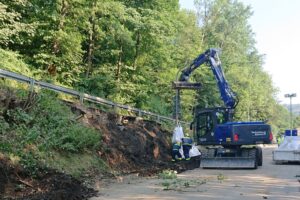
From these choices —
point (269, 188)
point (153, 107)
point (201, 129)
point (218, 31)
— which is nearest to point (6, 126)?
point (269, 188)

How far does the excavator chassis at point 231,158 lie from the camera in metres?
17.4

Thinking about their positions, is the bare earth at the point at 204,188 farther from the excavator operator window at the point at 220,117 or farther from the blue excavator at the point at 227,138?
the excavator operator window at the point at 220,117

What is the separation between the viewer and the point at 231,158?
57.6ft

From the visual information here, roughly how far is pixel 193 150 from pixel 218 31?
3533 centimetres

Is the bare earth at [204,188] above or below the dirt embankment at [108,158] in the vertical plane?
below

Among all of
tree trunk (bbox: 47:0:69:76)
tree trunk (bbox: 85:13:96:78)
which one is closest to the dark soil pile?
tree trunk (bbox: 47:0:69:76)

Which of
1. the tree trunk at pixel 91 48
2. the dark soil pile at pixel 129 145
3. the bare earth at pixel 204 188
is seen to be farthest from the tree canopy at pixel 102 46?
the bare earth at pixel 204 188

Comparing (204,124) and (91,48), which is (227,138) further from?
(91,48)

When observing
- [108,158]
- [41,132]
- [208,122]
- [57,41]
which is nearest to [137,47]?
[57,41]

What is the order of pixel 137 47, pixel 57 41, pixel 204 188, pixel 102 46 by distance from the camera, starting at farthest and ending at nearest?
pixel 137 47, pixel 102 46, pixel 57 41, pixel 204 188

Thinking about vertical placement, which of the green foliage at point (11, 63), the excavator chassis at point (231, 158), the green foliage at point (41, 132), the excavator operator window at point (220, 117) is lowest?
the excavator chassis at point (231, 158)

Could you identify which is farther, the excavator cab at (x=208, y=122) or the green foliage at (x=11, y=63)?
the excavator cab at (x=208, y=122)

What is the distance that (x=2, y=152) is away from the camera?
31.1ft

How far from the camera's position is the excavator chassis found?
17.4 meters
